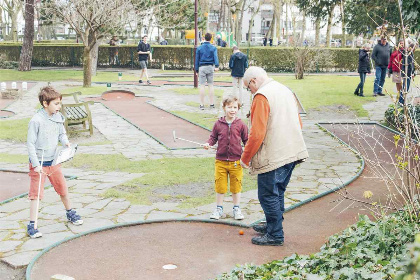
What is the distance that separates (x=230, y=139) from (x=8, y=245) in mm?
2571

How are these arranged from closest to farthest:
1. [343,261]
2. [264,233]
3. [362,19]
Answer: [343,261]
[264,233]
[362,19]

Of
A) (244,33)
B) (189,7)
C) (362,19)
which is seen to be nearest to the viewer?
(362,19)

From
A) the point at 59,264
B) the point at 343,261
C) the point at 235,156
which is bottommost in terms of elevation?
the point at 59,264

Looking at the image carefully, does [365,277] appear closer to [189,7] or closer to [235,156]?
[235,156]

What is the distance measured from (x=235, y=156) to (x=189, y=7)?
124ft

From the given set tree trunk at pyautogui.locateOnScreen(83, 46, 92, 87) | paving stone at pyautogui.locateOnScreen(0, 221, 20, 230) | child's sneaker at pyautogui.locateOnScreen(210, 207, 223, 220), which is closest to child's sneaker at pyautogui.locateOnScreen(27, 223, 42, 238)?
paving stone at pyautogui.locateOnScreen(0, 221, 20, 230)

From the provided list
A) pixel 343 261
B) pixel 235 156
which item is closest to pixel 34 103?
pixel 235 156

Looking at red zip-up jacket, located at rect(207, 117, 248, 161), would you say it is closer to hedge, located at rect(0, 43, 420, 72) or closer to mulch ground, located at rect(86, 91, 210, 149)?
mulch ground, located at rect(86, 91, 210, 149)

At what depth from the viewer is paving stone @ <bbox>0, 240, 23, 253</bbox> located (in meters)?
5.45

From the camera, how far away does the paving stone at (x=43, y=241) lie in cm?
548

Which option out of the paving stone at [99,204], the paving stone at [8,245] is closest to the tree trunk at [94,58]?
the paving stone at [99,204]

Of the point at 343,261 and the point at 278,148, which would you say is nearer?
the point at 343,261

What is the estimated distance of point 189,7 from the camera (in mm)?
42406

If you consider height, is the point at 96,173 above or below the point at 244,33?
below
